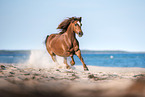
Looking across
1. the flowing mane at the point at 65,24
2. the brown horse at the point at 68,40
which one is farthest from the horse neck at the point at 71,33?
the flowing mane at the point at 65,24

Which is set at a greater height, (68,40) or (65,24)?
(65,24)

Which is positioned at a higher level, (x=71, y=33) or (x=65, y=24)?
(x=65, y=24)

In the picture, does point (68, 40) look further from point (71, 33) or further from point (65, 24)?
point (65, 24)

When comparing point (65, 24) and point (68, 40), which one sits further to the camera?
point (65, 24)

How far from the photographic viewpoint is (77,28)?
866 centimetres

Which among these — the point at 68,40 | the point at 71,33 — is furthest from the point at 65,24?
the point at 68,40

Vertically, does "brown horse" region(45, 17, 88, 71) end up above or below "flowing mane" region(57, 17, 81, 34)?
below

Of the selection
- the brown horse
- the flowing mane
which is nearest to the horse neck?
the brown horse

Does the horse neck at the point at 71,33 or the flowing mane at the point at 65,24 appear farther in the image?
the flowing mane at the point at 65,24

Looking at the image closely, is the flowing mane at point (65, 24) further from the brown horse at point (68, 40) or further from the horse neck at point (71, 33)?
the horse neck at point (71, 33)

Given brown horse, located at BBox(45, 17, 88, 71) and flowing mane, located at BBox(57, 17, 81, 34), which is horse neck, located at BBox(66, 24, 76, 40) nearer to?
brown horse, located at BBox(45, 17, 88, 71)

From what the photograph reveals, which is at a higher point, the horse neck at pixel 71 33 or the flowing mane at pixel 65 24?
the flowing mane at pixel 65 24

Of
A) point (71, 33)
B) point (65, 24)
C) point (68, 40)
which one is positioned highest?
point (65, 24)

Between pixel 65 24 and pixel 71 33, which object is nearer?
pixel 71 33
